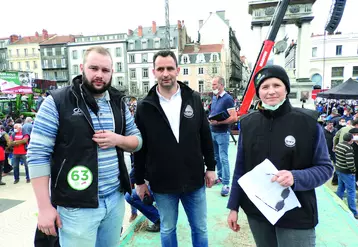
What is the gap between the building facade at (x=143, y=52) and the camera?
4553cm

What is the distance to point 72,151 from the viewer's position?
1.68 metres

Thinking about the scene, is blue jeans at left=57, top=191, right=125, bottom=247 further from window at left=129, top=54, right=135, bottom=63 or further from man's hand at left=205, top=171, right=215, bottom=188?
window at left=129, top=54, right=135, bottom=63

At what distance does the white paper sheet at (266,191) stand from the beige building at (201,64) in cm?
3932

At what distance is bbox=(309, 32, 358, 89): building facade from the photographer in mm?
39219

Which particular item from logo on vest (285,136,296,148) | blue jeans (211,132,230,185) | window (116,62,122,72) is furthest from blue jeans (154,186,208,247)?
window (116,62,122,72)

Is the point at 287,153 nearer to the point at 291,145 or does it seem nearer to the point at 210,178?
the point at 291,145

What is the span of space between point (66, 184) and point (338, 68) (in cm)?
4890

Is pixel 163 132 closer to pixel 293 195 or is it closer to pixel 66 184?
pixel 66 184

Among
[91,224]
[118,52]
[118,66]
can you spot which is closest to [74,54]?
[118,52]

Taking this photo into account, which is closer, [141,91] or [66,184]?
[66,184]

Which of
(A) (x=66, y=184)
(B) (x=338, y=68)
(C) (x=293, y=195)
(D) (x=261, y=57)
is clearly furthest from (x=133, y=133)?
(B) (x=338, y=68)

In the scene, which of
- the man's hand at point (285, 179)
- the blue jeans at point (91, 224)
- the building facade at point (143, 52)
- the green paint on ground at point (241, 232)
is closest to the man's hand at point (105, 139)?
the blue jeans at point (91, 224)

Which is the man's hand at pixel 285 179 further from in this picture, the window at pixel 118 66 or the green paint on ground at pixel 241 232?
the window at pixel 118 66

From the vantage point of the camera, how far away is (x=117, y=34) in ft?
155
